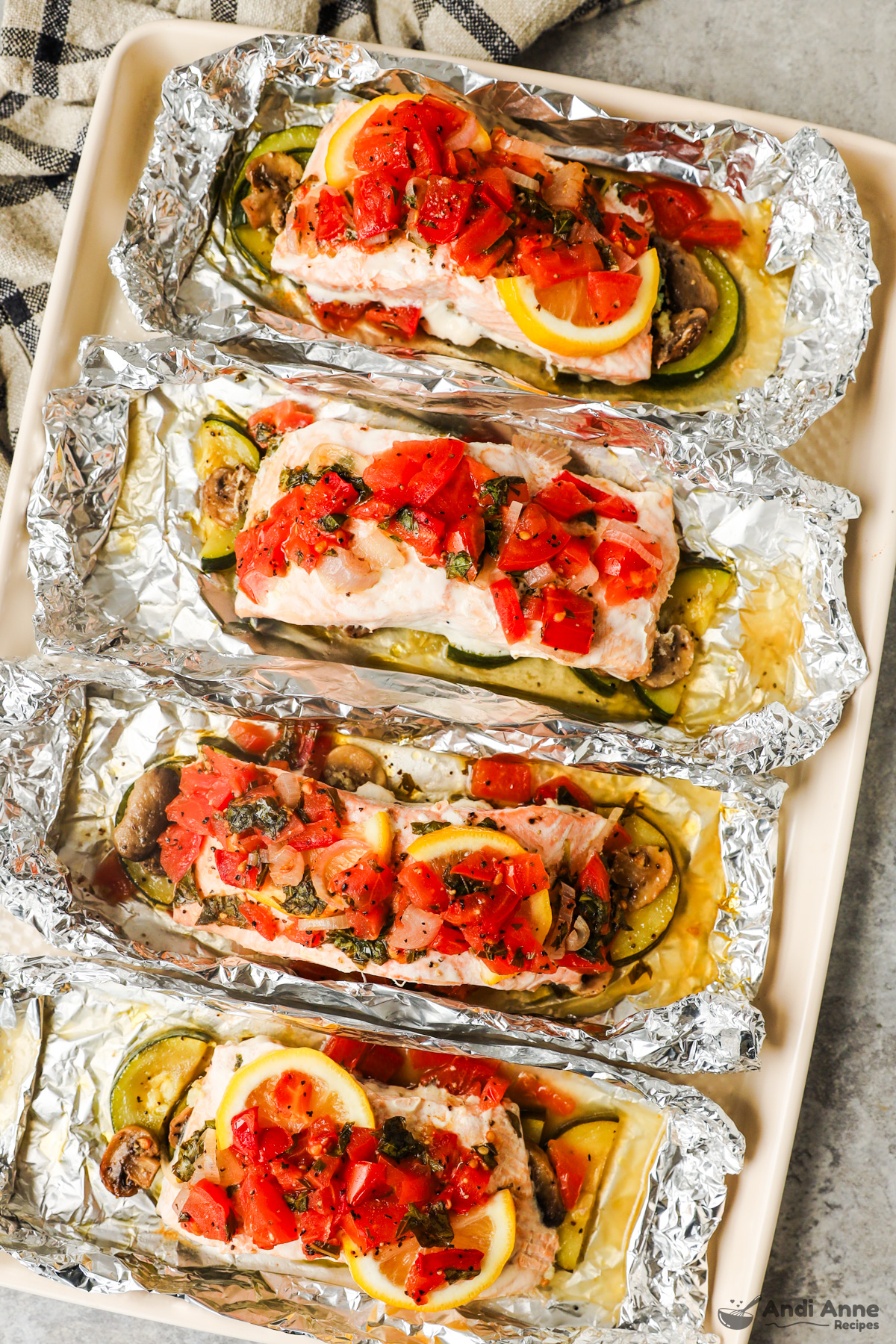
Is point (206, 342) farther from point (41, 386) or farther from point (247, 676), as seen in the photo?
point (247, 676)

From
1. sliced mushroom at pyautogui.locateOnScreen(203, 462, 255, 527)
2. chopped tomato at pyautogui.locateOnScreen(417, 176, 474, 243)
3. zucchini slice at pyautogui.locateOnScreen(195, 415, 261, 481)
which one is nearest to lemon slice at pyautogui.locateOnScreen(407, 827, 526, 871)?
sliced mushroom at pyautogui.locateOnScreen(203, 462, 255, 527)

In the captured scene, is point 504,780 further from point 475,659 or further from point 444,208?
point 444,208

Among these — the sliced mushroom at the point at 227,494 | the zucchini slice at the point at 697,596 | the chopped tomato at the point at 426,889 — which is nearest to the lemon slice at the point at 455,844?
the chopped tomato at the point at 426,889

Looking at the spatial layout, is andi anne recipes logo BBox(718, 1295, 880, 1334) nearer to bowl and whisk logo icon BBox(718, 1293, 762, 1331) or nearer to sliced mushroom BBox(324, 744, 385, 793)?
bowl and whisk logo icon BBox(718, 1293, 762, 1331)

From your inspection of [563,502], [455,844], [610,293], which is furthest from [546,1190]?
[610,293]

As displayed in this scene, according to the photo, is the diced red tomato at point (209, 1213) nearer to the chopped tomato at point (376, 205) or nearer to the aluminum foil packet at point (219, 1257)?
the aluminum foil packet at point (219, 1257)
